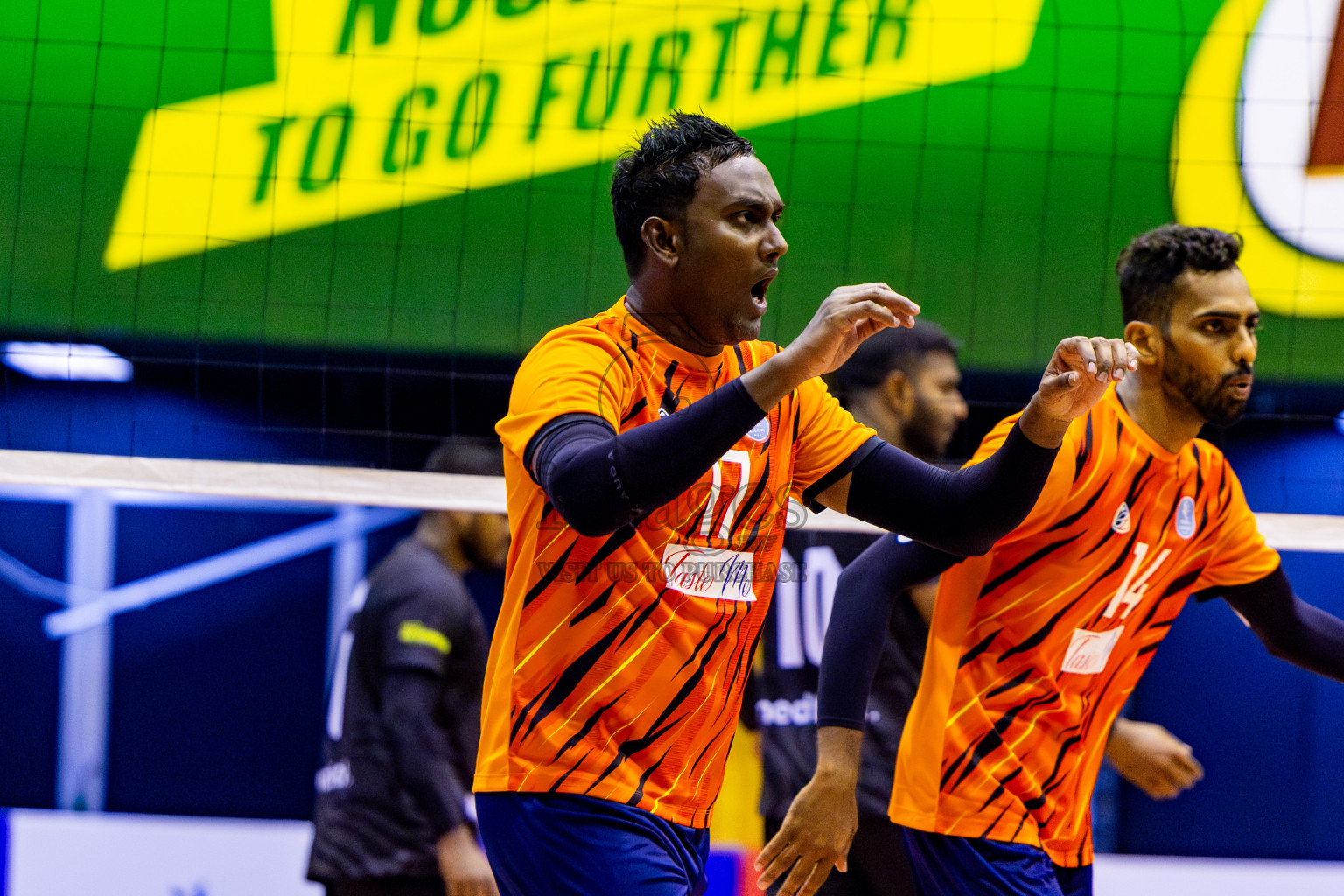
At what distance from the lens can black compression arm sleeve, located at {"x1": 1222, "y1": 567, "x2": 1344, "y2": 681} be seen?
306 cm

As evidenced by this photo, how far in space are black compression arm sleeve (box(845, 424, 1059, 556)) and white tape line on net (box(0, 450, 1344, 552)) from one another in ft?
6.30

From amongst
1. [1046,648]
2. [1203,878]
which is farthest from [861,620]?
[1203,878]

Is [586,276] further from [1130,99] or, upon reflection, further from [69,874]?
[69,874]

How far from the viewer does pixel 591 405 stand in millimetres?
1985

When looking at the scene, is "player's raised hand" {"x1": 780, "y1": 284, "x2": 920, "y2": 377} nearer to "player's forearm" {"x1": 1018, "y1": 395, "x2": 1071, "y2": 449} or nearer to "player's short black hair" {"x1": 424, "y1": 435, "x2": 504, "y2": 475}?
"player's forearm" {"x1": 1018, "y1": 395, "x2": 1071, "y2": 449}

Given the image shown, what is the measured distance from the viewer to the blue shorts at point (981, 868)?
2.63 meters

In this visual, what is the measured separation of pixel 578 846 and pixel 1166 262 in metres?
1.99

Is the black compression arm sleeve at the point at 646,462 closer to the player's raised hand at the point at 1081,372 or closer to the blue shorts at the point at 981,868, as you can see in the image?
the player's raised hand at the point at 1081,372

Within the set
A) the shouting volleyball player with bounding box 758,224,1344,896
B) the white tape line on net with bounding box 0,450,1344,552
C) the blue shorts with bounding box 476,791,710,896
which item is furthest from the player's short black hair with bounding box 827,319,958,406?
the blue shorts with bounding box 476,791,710,896

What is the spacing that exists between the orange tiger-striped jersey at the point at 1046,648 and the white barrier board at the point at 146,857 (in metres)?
3.16

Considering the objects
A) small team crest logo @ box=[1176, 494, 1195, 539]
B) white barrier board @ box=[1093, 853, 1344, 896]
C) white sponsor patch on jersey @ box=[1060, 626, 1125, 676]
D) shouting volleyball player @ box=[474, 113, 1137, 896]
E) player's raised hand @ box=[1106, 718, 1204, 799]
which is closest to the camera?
shouting volleyball player @ box=[474, 113, 1137, 896]

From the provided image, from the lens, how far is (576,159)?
4.67 meters

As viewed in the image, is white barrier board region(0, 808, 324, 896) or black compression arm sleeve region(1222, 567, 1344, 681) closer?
black compression arm sleeve region(1222, 567, 1344, 681)

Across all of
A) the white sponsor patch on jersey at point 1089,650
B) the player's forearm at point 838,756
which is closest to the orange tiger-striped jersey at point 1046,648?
the white sponsor patch on jersey at point 1089,650
